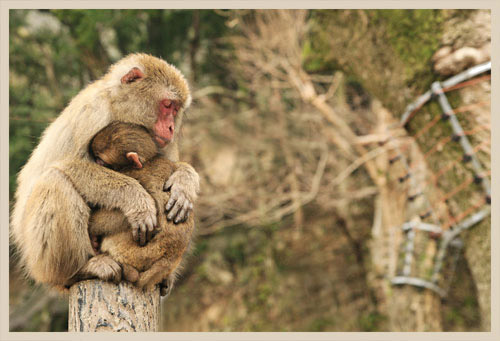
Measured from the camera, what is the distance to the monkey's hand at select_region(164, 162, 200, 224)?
3135mm

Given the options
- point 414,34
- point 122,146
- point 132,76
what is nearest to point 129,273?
point 122,146

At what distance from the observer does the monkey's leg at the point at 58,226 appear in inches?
121

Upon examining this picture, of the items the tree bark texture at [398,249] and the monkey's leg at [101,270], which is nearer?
the monkey's leg at [101,270]

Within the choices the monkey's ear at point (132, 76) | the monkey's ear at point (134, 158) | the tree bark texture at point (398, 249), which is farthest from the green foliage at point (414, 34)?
the monkey's ear at point (134, 158)

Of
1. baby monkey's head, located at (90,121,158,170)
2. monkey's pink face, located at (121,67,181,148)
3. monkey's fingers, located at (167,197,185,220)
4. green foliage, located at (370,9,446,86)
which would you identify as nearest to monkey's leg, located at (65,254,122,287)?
monkey's fingers, located at (167,197,185,220)

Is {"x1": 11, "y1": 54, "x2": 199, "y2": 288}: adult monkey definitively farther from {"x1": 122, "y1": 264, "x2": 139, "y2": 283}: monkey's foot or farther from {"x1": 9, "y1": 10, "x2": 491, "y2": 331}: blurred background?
{"x1": 9, "y1": 10, "x2": 491, "y2": 331}: blurred background

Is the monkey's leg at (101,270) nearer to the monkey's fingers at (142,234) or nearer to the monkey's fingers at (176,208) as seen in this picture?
the monkey's fingers at (142,234)

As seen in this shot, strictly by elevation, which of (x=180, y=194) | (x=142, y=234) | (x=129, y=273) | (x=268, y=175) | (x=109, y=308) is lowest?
(x=109, y=308)

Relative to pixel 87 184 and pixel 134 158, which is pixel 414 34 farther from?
pixel 87 184

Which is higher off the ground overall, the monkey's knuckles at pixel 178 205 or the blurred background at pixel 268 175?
the blurred background at pixel 268 175

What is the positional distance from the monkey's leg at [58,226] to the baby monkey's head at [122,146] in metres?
0.28

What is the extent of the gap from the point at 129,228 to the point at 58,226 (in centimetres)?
41

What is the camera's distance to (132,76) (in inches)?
140

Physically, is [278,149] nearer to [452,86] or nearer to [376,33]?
[376,33]
